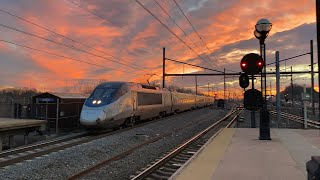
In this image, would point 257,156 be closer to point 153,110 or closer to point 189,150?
point 189,150

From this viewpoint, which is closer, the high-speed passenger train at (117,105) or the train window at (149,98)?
the high-speed passenger train at (117,105)

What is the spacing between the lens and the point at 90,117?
19.6 meters

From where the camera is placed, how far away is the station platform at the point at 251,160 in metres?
7.75

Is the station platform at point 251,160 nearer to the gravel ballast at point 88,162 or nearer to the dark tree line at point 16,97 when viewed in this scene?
the gravel ballast at point 88,162

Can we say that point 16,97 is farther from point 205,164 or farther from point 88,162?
point 205,164

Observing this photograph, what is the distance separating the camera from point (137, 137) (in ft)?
58.2

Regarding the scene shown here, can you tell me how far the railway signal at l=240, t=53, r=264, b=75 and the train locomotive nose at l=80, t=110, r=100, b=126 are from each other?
9207mm

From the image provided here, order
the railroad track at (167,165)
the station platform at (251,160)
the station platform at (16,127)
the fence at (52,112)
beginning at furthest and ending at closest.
Answer: the fence at (52,112) → the station platform at (16,127) → the railroad track at (167,165) → the station platform at (251,160)

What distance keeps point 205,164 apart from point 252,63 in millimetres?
6049

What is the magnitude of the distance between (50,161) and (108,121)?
28.9 ft

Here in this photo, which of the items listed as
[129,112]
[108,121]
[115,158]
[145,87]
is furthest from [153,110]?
[115,158]

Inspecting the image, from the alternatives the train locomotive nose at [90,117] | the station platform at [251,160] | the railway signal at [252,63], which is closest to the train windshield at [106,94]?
the train locomotive nose at [90,117]

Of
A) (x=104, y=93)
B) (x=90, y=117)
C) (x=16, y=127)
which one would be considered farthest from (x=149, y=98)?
(x=16, y=127)

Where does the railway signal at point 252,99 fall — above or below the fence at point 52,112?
above
